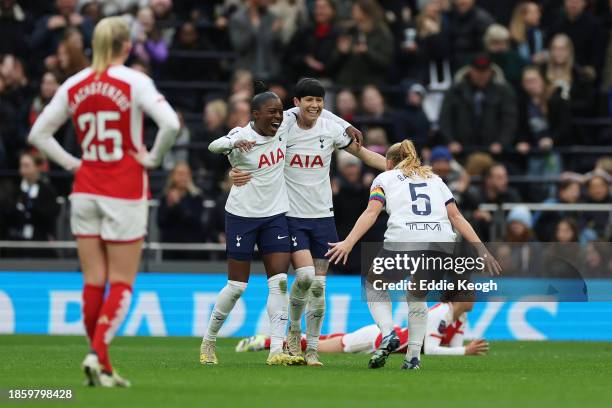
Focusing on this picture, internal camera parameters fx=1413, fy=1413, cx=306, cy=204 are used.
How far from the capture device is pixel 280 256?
1270cm

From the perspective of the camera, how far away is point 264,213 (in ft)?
41.4

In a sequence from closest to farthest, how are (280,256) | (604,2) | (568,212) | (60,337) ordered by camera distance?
(280,256)
(60,337)
(568,212)
(604,2)

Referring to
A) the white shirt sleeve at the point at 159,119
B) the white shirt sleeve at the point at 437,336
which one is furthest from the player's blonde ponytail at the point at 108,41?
the white shirt sleeve at the point at 437,336

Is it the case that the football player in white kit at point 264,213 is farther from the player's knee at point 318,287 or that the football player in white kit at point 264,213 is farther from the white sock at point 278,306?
the player's knee at point 318,287

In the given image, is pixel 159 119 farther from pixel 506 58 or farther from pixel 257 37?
pixel 506 58

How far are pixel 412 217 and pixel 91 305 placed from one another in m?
3.41

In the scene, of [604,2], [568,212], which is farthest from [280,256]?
[604,2]

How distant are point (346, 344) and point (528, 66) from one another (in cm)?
862

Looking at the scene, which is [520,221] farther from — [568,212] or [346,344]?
[346,344]

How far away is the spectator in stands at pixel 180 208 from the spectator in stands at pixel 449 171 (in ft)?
10.9

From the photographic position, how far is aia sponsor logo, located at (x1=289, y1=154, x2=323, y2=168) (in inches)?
508

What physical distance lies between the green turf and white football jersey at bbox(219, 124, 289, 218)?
141cm

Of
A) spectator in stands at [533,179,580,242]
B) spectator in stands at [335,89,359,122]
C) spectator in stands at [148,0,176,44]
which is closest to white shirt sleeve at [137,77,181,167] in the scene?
spectator in stands at [533,179,580,242]

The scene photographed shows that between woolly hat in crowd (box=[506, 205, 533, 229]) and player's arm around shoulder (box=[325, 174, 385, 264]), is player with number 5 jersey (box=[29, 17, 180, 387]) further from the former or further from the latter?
woolly hat in crowd (box=[506, 205, 533, 229])
